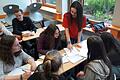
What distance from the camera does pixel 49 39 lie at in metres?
2.62

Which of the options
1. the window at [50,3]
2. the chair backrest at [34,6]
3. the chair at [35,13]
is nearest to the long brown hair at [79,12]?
the chair at [35,13]

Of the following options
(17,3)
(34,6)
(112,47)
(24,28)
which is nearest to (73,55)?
(112,47)

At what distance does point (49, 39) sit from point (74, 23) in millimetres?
547

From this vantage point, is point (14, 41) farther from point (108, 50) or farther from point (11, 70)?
point (108, 50)

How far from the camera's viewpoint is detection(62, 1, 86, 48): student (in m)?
2.67

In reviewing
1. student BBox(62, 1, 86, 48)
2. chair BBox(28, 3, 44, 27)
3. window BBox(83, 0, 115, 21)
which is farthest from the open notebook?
chair BBox(28, 3, 44, 27)

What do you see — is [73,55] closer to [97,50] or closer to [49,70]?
[97,50]

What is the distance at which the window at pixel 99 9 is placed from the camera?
366 centimetres

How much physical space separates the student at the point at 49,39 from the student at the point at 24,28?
26.1 inches

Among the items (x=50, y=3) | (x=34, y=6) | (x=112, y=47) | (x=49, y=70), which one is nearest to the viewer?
(x=49, y=70)

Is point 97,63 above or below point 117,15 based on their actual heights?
below

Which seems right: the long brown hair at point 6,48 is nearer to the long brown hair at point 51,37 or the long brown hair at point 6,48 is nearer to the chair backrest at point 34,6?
the long brown hair at point 51,37

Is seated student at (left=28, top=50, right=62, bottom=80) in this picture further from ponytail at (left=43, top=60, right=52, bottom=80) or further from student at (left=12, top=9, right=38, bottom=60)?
student at (left=12, top=9, right=38, bottom=60)

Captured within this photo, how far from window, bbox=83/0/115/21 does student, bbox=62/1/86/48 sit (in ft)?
3.59
